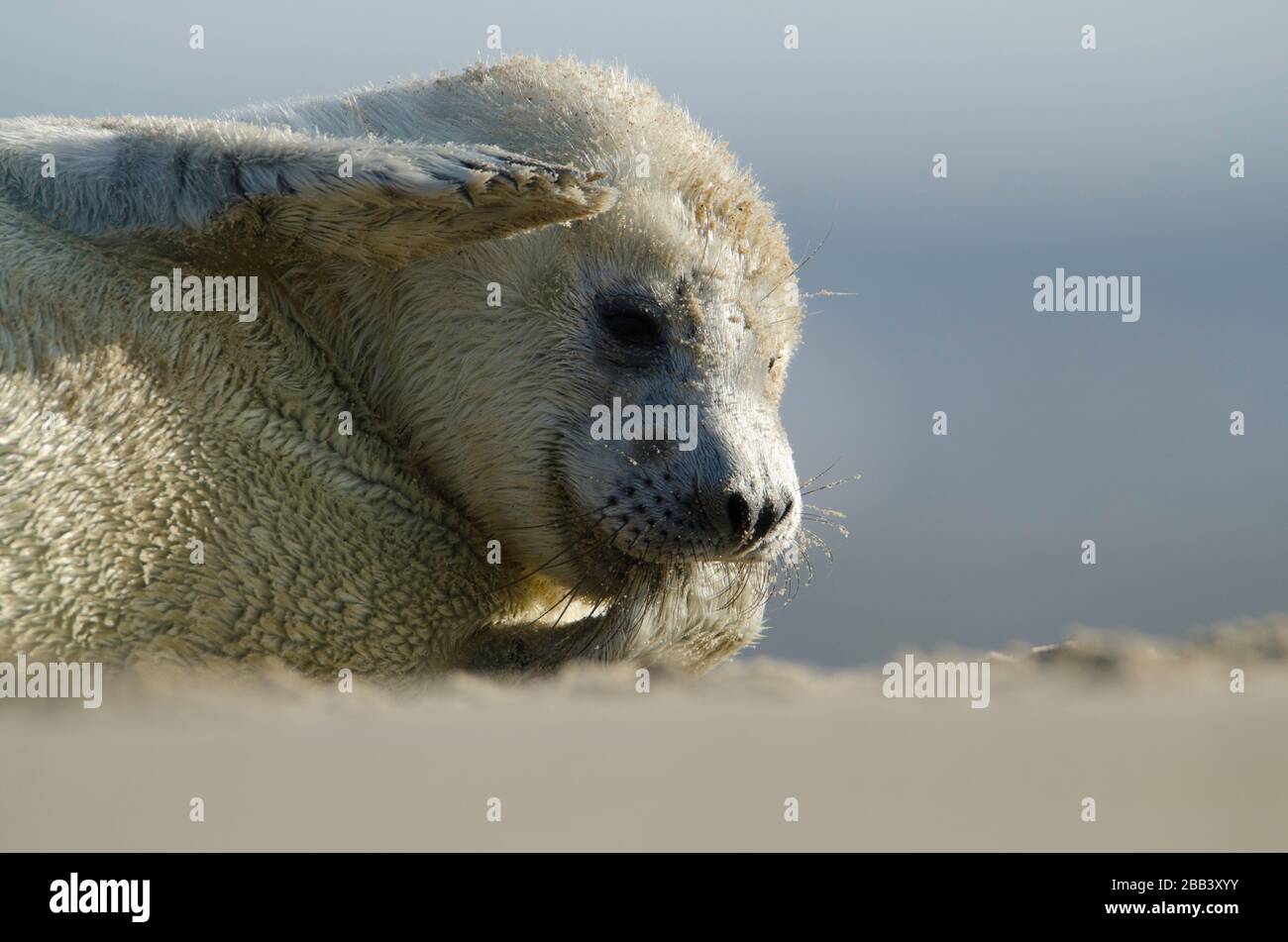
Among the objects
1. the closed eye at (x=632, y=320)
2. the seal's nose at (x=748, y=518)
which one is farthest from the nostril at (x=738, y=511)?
the closed eye at (x=632, y=320)

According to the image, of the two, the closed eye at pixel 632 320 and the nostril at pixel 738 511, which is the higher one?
the closed eye at pixel 632 320

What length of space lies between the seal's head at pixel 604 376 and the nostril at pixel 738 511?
9 centimetres

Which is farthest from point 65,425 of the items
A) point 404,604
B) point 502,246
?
point 502,246

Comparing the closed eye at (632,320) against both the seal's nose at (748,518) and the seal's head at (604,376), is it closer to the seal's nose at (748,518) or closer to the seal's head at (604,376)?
the seal's head at (604,376)

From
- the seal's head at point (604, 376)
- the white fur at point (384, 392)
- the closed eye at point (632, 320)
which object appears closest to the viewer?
the white fur at point (384, 392)

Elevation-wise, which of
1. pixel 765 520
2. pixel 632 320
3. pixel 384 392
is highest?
pixel 632 320

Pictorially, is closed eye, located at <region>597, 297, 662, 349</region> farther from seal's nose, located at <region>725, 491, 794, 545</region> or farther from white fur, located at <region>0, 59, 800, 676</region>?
seal's nose, located at <region>725, 491, 794, 545</region>

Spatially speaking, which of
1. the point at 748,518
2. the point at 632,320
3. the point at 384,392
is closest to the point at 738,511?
the point at 748,518

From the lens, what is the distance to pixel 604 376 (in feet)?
16.9

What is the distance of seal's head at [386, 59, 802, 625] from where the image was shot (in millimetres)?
4961

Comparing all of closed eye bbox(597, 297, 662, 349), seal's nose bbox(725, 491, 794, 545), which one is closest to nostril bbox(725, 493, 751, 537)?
seal's nose bbox(725, 491, 794, 545)

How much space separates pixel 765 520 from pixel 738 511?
0.45 feet

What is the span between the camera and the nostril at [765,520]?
4855mm

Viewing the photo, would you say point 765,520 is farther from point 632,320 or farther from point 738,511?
point 632,320
